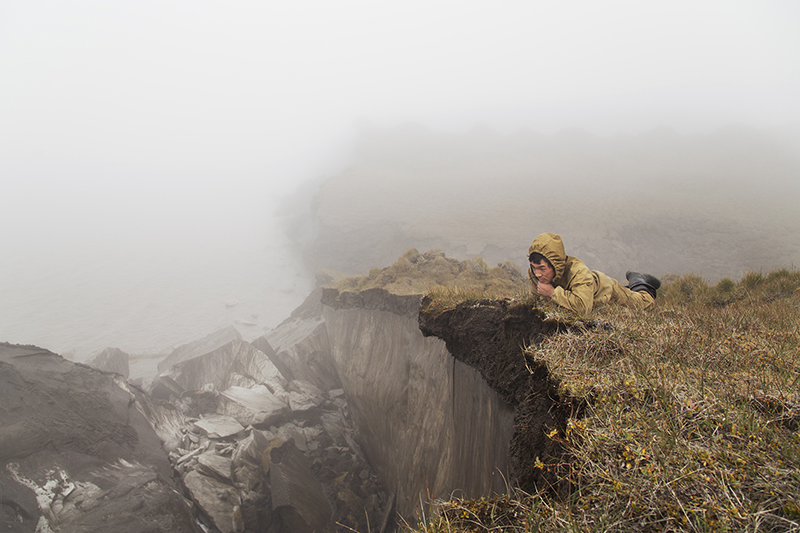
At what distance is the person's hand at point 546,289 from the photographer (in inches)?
163

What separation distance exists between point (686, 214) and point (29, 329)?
77.9 meters

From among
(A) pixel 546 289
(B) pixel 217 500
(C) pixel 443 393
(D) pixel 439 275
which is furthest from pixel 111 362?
(A) pixel 546 289

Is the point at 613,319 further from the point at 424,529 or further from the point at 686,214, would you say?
the point at 686,214

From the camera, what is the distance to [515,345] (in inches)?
183

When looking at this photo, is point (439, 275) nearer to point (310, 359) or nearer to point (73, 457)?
point (310, 359)

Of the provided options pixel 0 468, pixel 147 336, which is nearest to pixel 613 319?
pixel 0 468

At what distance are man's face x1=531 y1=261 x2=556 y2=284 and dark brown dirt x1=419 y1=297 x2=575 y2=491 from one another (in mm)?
419

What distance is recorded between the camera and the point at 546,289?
13.7ft

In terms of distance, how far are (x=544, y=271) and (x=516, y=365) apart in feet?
4.59

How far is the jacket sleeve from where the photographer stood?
3.77m

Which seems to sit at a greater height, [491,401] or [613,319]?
[613,319]

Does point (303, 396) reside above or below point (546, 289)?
below

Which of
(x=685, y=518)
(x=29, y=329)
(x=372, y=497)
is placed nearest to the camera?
(x=685, y=518)

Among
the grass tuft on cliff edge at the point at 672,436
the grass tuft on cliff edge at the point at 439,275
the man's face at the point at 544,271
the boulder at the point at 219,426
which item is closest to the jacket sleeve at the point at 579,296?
the man's face at the point at 544,271
